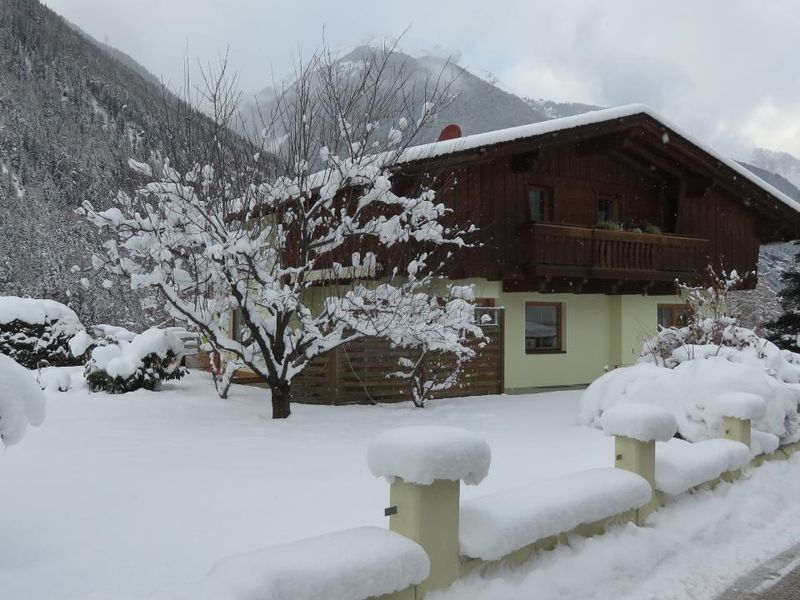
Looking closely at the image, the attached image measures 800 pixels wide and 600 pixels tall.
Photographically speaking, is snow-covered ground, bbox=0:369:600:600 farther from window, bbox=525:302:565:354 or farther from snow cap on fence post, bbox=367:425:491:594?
window, bbox=525:302:565:354

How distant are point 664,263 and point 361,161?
396 inches

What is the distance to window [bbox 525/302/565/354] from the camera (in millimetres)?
15906

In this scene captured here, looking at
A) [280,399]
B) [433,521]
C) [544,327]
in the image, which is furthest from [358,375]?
[433,521]

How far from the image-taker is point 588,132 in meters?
15.1

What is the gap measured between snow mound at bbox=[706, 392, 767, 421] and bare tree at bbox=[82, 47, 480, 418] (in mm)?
3984

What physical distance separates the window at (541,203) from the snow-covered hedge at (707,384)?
5.61 metres

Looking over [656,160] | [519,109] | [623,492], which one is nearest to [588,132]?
[656,160]

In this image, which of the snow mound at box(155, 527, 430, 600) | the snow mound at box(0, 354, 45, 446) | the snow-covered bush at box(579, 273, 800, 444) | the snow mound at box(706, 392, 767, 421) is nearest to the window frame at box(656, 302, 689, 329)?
the snow-covered bush at box(579, 273, 800, 444)

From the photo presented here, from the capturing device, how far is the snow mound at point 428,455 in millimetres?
A: 3387

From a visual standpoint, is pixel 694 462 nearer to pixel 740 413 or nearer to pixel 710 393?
pixel 740 413

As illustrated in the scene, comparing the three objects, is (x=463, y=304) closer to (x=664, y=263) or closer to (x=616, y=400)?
(x=616, y=400)

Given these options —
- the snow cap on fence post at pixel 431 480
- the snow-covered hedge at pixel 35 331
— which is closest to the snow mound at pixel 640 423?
the snow cap on fence post at pixel 431 480

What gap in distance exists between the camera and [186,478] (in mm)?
5891

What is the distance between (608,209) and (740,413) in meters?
11.2
